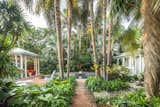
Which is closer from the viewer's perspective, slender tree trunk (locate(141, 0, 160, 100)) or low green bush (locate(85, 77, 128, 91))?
slender tree trunk (locate(141, 0, 160, 100))

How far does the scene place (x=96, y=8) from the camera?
22.3m

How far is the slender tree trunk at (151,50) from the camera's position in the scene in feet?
23.5

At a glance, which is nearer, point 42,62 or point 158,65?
point 158,65

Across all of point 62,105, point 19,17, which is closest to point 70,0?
point 19,17

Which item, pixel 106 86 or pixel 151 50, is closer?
→ pixel 151 50

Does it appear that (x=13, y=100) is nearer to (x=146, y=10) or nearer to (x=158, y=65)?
(x=158, y=65)

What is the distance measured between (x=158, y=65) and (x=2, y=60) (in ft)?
15.3

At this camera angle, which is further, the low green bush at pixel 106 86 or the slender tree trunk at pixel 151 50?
the low green bush at pixel 106 86

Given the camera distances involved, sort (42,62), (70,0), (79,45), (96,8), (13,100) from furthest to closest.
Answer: (79,45)
(42,62)
(96,8)
(70,0)
(13,100)

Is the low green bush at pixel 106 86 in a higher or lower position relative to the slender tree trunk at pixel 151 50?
lower

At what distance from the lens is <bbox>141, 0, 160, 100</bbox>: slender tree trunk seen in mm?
7172

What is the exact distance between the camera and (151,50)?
725cm

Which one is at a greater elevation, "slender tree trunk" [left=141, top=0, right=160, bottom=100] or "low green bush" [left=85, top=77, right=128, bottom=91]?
"slender tree trunk" [left=141, top=0, right=160, bottom=100]

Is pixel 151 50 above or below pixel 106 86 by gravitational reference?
above
